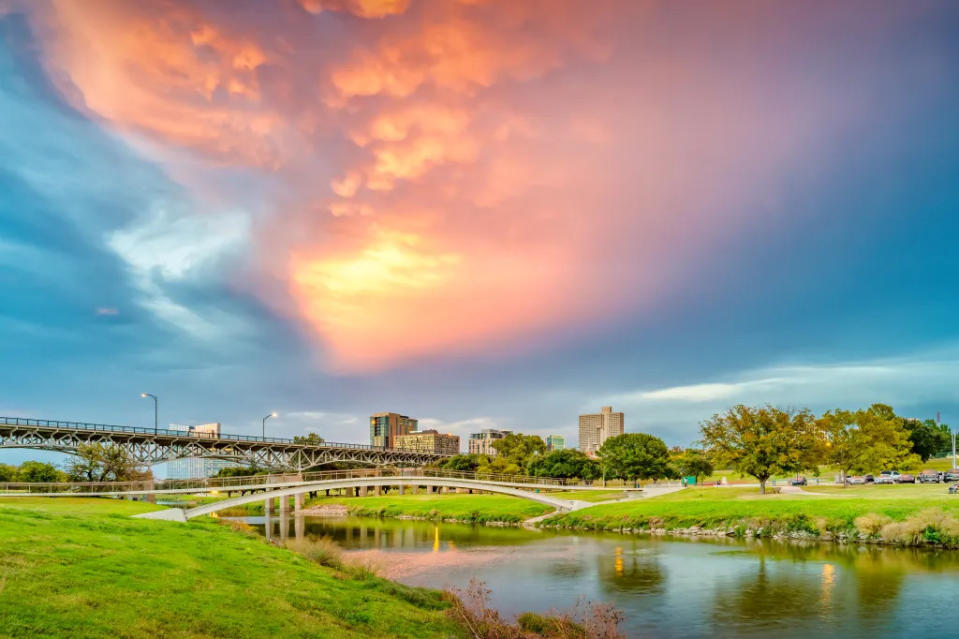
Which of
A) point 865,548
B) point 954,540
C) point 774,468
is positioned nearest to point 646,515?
point 774,468

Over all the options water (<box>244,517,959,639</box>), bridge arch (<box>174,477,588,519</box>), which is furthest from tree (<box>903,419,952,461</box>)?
water (<box>244,517,959,639</box>)

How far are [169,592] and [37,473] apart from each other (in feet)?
315

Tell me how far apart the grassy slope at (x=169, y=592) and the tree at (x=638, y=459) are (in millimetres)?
82862

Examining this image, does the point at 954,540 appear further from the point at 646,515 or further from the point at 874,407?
the point at 874,407

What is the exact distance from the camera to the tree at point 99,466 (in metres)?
82.4

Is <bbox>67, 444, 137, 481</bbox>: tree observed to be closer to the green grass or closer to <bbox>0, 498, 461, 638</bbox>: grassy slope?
the green grass

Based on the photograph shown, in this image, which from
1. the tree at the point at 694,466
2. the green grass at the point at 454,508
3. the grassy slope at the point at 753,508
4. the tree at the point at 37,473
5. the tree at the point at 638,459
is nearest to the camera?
the grassy slope at the point at 753,508

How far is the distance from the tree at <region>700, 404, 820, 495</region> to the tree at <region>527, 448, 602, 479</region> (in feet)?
143

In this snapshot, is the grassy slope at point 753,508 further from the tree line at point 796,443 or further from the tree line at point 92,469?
the tree line at point 92,469

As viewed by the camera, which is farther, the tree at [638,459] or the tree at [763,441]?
the tree at [638,459]

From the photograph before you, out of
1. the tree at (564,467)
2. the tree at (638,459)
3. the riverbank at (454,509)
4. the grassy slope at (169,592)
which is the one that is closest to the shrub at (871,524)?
the grassy slope at (169,592)

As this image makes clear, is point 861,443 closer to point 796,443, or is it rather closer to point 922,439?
point 796,443

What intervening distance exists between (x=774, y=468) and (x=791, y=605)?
47.3 metres

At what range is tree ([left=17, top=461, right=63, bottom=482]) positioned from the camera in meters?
94.5
